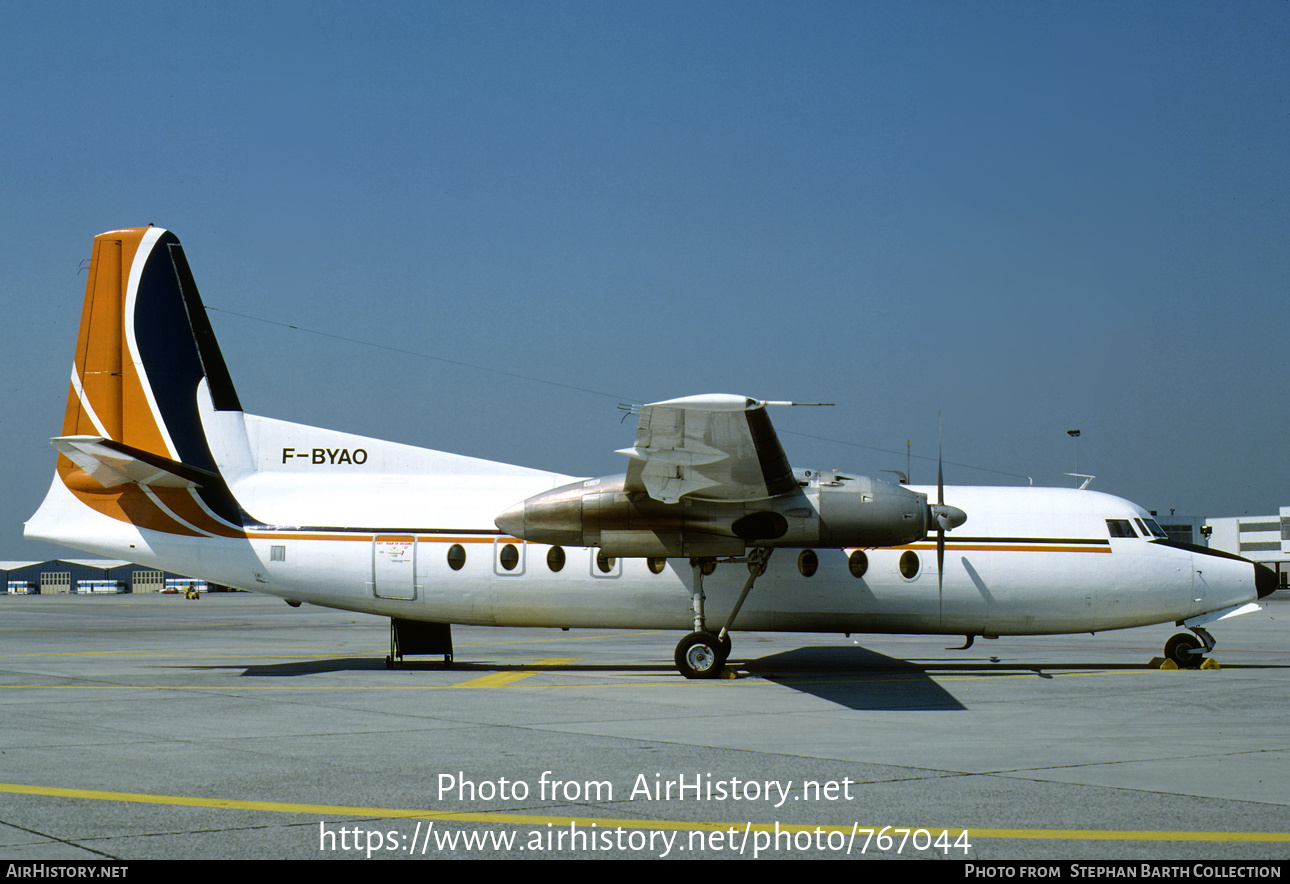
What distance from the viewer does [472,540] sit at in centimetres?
1859

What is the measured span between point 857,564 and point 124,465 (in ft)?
39.9

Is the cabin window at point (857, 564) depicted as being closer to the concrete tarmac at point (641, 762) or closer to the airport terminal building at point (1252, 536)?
the concrete tarmac at point (641, 762)

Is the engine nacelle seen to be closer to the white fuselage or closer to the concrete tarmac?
the white fuselage

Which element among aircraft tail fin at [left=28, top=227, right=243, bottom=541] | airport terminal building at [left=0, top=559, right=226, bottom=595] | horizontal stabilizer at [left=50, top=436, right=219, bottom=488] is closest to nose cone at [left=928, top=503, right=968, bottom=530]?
aircraft tail fin at [left=28, top=227, right=243, bottom=541]

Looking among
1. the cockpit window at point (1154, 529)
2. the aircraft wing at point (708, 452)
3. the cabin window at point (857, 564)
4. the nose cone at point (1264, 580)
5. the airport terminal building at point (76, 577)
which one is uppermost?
the aircraft wing at point (708, 452)

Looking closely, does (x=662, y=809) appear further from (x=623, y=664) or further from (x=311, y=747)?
(x=623, y=664)

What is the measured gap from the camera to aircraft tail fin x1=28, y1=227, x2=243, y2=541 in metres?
18.5

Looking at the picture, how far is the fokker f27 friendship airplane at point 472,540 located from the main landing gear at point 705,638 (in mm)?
40

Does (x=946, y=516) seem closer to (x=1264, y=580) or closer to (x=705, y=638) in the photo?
(x=705, y=638)

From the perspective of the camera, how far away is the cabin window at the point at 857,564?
1855 cm

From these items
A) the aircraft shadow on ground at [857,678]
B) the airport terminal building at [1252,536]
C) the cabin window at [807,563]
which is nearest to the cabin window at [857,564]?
the cabin window at [807,563]

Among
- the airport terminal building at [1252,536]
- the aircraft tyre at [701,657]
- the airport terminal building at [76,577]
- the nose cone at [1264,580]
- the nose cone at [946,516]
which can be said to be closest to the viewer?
the aircraft tyre at [701,657]

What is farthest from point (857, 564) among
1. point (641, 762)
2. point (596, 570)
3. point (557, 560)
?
point (641, 762)

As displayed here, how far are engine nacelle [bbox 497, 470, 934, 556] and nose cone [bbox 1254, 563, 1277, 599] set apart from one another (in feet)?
21.0
